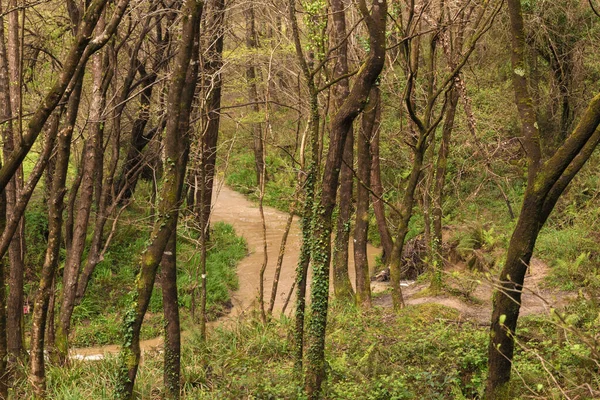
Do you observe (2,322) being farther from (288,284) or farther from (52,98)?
(288,284)

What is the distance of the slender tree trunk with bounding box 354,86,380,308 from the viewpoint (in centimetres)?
1015

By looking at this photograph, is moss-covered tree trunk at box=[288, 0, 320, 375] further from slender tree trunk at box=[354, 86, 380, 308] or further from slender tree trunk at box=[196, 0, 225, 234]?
slender tree trunk at box=[196, 0, 225, 234]

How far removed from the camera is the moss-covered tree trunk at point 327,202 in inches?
210

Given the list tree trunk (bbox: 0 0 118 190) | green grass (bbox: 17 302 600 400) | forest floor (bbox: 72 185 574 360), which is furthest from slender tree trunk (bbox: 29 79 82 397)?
tree trunk (bbox: 0 0 118 190)

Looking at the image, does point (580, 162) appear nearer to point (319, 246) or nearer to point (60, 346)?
point (319, 246)

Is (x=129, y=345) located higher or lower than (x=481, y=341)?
higher

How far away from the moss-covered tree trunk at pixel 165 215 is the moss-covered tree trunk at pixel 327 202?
4.65 ft

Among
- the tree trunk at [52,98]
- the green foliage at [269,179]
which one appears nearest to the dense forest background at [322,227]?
the tree trunk at [52,98]

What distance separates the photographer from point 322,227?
6008mm

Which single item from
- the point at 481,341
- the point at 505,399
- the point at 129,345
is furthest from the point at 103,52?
the point at 505,399

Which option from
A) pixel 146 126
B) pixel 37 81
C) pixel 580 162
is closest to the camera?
pixel 580 162

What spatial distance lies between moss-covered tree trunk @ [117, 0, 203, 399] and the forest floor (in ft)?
8.65

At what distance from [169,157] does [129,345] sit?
1.81m

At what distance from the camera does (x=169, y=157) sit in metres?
5.77
